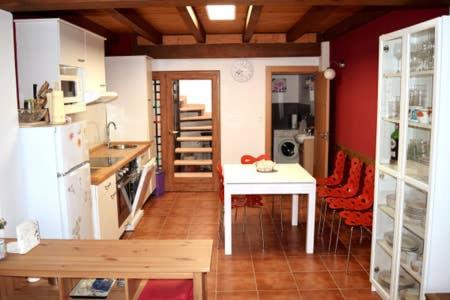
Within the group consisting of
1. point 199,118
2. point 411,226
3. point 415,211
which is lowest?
point 411,226

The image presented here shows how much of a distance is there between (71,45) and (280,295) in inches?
116

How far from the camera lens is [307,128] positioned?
8.62m

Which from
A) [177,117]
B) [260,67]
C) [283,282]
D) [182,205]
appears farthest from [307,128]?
[283,282]

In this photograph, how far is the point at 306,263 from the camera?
168 inches

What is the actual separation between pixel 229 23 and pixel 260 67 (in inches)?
54.4

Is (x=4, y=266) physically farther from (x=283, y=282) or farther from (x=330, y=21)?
(x=330, y=21)

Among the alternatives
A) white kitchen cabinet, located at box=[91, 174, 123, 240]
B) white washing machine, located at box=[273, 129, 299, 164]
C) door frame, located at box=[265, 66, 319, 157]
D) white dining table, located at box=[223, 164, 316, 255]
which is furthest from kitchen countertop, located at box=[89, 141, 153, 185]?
white washing machine, located at box=[273, 129, 299, 164]

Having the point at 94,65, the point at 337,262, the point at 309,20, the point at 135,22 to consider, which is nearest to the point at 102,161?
the point at 94,65

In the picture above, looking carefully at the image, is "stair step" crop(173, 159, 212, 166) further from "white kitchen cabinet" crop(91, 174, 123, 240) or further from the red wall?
"white kitchen cabinet" crop(91, 174, 123, 240)

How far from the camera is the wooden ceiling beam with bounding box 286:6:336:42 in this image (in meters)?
4.48

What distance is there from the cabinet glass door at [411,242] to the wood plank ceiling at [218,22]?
54.8 inches

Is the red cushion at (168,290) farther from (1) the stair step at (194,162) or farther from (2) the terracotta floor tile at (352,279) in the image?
(1) the stair step at (194,162)

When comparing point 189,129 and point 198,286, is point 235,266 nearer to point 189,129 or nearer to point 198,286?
point 198,286

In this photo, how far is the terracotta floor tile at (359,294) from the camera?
354 centimetres
